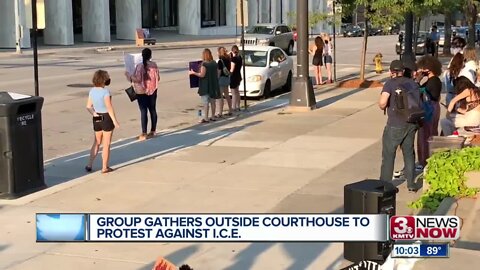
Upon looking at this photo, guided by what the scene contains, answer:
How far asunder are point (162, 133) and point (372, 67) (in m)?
20.7

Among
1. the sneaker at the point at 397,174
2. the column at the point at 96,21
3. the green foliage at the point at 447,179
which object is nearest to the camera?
the green foliage at the point at 447,179

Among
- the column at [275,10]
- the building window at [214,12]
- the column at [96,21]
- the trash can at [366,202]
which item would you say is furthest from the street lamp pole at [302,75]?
the column at [275,10]

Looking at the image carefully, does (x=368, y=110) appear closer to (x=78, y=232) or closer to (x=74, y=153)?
(x=74, y=153)

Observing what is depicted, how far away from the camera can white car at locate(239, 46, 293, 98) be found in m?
20.4

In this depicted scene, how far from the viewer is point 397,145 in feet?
30.5

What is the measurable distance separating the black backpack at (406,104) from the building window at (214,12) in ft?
216

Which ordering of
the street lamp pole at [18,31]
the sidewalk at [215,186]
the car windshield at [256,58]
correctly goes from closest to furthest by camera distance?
1. the sidewalk at [215,186]
2. the car windshield at [256,58]
3. the street lamp pole at [18,31]

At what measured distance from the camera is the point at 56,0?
47.2 meters

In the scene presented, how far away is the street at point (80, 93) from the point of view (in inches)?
570

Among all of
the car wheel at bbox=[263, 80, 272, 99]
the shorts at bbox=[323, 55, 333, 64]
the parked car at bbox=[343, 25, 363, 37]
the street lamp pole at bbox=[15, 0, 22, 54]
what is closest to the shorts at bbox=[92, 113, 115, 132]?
the car wheel at bbox=[263, 80, 272, 99]

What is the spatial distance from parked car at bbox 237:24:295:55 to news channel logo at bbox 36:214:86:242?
34746 mm

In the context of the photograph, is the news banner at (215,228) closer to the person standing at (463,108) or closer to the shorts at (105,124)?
the shorts at (105,124)

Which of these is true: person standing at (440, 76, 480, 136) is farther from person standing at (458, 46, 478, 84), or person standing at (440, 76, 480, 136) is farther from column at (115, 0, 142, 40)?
column at (115, 0, 142, 40)

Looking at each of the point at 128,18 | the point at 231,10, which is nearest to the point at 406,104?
the point at 128,18
